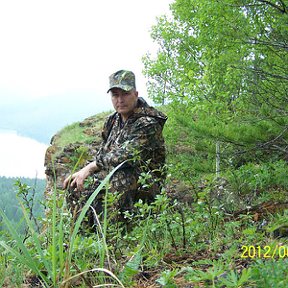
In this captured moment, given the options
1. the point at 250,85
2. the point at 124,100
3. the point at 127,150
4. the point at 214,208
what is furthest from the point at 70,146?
the point at 214,208

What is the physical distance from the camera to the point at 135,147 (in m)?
3.74

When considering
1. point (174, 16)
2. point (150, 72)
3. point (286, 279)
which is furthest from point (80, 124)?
point (286, 279)

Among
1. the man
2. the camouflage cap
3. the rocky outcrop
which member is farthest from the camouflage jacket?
the rocky outcrop

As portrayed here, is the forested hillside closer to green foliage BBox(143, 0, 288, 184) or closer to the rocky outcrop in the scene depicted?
green foliage BBox(143, 0, 288, 184)

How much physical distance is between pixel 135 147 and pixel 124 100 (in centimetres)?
63

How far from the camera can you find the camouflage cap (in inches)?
162

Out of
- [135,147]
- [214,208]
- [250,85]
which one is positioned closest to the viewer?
[214,208]

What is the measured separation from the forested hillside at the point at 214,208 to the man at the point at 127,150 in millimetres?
286

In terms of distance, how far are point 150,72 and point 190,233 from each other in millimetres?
12047

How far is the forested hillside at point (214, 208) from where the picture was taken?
184 centimetres

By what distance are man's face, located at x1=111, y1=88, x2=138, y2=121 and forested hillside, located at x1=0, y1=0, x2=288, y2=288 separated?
0.77 metres

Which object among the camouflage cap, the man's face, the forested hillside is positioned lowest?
the forested hillside

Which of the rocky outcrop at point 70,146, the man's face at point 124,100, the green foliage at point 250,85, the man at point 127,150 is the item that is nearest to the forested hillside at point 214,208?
the green foliage at point 250,85

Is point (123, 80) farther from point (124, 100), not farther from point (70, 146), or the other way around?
point (70, 146)
